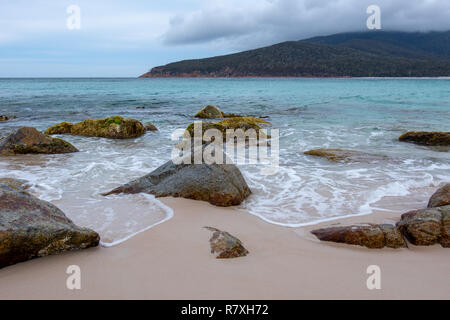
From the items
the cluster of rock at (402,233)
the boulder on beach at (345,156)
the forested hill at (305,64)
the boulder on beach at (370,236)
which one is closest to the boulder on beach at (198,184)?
the cluster of rock at (402,233)

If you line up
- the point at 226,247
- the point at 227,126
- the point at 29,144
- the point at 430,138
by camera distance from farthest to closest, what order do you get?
the point at 227,126
the point at 430,138
the point at 29,144
the point at 226,247

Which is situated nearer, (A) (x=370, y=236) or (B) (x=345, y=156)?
(A) (x=370, y=236)

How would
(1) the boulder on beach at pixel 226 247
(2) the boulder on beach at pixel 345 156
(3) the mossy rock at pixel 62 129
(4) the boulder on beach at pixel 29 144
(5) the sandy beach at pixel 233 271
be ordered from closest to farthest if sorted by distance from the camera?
(5) the sandy beach at pixel 233 271
(1) the boulder on beach at pixel 226 247
(2) the boulder on beach at pixel 345 156
(4) the boulder on beach at pixel 29 144
(3) the mossy rock at pixel 62 129

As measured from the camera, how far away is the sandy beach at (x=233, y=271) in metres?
2.55

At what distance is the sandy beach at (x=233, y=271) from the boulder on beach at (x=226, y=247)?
0.07m

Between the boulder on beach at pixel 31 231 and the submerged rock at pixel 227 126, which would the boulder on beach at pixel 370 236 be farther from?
the submerged rock at pixel 227 126

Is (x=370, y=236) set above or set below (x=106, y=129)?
below

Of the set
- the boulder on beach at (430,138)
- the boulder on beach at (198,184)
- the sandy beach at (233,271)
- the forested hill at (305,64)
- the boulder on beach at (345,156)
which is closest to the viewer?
the sandy beach at (233,271)

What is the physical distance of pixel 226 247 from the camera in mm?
3203

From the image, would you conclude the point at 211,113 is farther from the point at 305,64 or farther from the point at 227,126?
the point at 305,64

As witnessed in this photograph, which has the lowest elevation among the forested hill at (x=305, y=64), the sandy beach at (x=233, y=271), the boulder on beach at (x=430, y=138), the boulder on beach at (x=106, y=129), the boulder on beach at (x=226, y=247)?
the sandy beach at (x=233, y=271)

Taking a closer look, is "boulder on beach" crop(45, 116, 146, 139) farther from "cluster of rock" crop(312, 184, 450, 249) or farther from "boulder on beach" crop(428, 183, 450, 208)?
"boulder on beach" crop(428, 183, 450, 208)

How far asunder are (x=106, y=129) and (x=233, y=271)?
Result: 9.53m

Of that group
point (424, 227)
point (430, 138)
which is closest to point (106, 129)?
point (424, 227)
